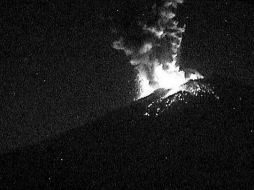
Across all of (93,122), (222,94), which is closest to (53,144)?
(93,122)

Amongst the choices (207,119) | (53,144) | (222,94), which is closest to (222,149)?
(207,119)

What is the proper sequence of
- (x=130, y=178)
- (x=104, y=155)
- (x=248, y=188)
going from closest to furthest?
(x=248, y=188) → (x=130, y=178) → (x=104, y=155)

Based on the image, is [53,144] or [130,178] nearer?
[130,178]

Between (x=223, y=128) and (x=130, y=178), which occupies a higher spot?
(x=223, y=128)

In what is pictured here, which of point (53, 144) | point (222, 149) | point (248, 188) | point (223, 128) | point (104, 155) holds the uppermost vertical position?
point (53, 144)

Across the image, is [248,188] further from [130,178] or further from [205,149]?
[130,178]

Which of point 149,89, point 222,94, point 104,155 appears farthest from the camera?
point 149,89
